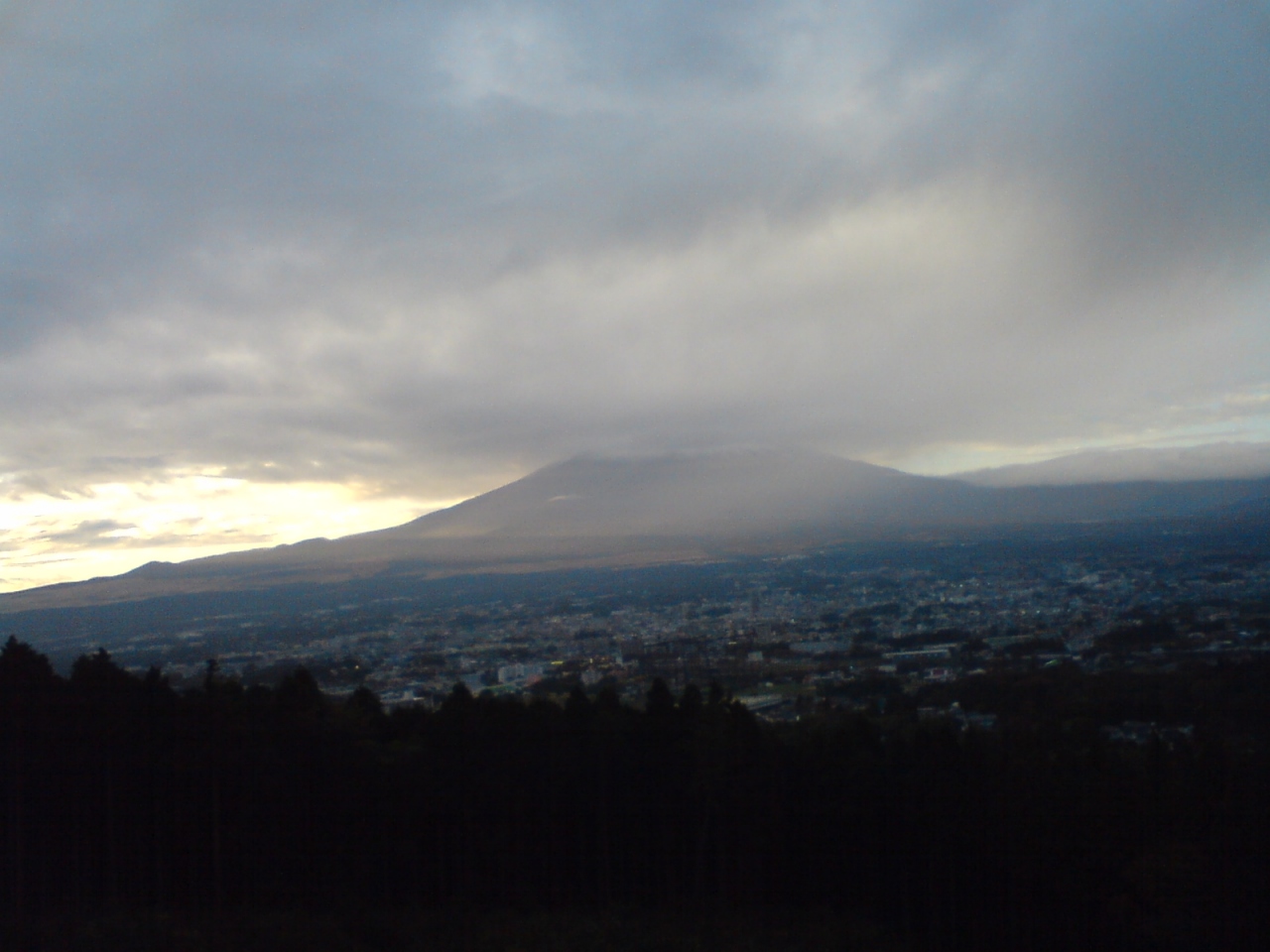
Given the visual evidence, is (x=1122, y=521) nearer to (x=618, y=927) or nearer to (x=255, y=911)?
(x=618, y=927)

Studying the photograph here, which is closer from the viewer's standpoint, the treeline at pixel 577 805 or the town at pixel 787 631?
the treeline at pixel 577 805

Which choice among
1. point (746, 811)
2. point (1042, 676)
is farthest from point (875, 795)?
point (1042, 676)

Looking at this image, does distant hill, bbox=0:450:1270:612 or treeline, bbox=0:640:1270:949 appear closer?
treeline, bbox=0:640:1270:949

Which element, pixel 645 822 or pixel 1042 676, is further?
pixel 1042 676

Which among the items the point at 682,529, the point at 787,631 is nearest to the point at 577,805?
the point at 787,631

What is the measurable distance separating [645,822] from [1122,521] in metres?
28.4

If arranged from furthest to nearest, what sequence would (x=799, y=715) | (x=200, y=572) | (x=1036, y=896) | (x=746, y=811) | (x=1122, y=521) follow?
(x=200, y=572)
(x=1122, y=521)
(x=799, y=715)
(x=746, y=811)
(x=1036, y=896)

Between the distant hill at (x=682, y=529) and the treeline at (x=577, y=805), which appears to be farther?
the distant hill at (x=682, y=529)

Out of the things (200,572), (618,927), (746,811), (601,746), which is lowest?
(618,927)

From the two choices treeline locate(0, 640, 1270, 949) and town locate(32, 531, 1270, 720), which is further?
town locate(32, 531, 1270, 720)

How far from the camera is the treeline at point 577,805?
27.7ft

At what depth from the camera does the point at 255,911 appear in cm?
898

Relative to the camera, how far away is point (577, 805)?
10117mm

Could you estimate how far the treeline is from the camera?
8.43m
